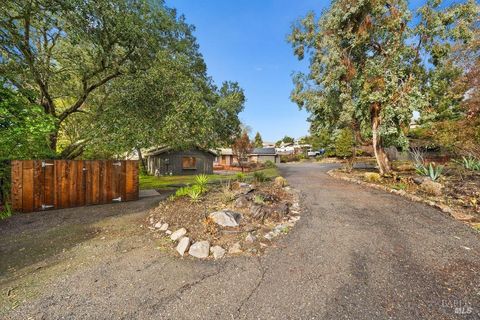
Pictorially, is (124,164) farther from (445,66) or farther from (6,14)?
(445,66)

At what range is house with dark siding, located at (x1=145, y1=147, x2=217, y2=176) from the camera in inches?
A: 778

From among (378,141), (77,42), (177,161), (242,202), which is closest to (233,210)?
(242,202)

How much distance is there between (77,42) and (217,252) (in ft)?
26.4

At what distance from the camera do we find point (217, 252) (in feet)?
11.9

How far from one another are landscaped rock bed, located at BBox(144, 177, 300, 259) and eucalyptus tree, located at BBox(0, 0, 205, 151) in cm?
549

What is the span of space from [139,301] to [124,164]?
21.5ft

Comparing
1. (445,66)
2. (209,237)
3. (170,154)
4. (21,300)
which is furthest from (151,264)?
(170,154)

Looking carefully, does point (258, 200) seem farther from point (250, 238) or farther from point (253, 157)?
point (253, 157)

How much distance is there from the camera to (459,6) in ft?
26.7

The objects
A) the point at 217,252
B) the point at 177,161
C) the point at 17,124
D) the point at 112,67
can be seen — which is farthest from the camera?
the point at 177,161

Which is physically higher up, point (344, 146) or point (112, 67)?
point (112, 67)

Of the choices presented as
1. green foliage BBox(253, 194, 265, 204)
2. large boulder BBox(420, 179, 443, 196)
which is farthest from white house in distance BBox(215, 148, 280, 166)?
green foliage BBox(253, 194, 265, 204)

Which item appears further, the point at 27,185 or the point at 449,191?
the point at 449,191

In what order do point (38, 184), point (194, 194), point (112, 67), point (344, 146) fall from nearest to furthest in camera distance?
point (194, 194)
point (38, 184)
point (112, 67)
point (344, 146)
